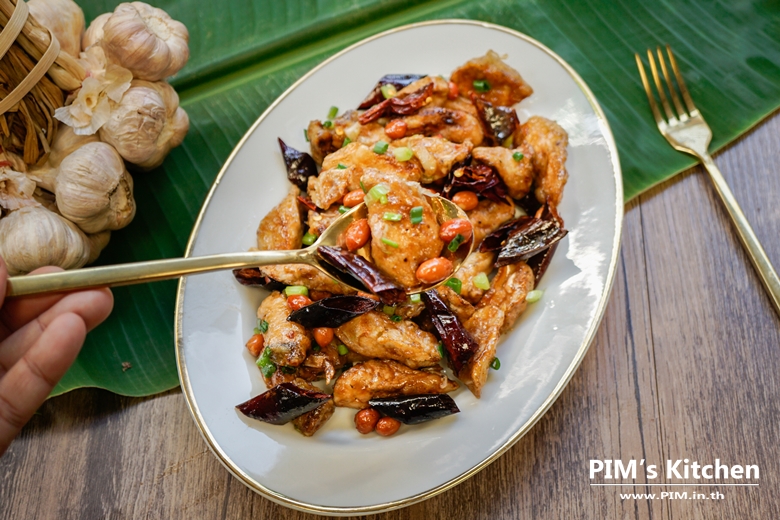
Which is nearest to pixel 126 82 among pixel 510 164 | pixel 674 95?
pixel 510 164

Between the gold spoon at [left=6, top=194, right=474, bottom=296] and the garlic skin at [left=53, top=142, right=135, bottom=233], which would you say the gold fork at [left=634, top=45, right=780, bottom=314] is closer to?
the gold spoon at [left=6, top=194, right=474, bottom=296]

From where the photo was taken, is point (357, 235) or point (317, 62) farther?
point (317, 62)

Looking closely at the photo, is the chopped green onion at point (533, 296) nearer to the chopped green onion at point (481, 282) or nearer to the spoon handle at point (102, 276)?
the chopped green onion at point (481, 282)

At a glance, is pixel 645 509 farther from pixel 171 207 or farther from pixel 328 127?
pixel 171 207

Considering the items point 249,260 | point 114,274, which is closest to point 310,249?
point 249,260

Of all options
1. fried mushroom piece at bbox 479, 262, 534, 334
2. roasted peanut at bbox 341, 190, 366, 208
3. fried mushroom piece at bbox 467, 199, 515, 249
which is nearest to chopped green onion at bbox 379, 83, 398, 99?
roasted peanut at bbox 341, 190, 366, 208

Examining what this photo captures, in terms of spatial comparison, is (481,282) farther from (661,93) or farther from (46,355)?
(46,355)
